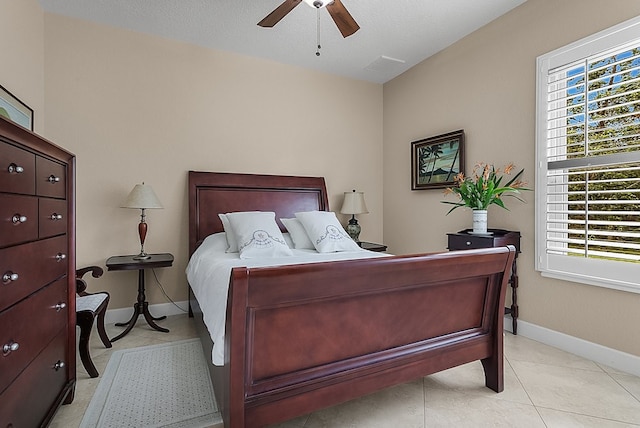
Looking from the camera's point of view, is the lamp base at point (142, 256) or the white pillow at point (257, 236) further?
the lamp base at point (142, 256)

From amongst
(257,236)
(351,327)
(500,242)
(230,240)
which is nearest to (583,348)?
(500,242)

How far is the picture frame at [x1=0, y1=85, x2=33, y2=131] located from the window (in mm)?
3907

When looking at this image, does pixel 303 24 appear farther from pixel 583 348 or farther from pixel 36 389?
pixel 583 348

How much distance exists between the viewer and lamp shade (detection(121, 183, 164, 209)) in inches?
114

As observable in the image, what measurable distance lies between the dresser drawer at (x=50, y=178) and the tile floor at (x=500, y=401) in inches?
46.7

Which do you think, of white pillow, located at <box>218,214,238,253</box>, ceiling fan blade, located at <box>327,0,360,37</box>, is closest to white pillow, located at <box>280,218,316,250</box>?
white pillow, located at <box>218,214,238,253</box>

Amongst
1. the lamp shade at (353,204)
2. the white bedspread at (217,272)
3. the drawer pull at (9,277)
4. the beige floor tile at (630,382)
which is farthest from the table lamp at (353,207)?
the drawer pull at (9,277)

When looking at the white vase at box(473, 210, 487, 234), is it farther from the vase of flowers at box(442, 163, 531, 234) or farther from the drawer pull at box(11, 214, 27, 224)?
the drawer pull at box(11, 214, 27, 224)

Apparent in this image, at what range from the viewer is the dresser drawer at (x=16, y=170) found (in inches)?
45.3

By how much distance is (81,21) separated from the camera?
305 cm

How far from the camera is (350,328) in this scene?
155cm

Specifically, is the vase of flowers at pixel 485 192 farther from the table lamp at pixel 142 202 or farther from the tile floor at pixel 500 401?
the table lamp at pixel 142 202

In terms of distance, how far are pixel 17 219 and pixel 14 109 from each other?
1.74 meters

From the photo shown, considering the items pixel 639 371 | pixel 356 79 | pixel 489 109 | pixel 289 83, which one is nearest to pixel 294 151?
pixel 289 83
